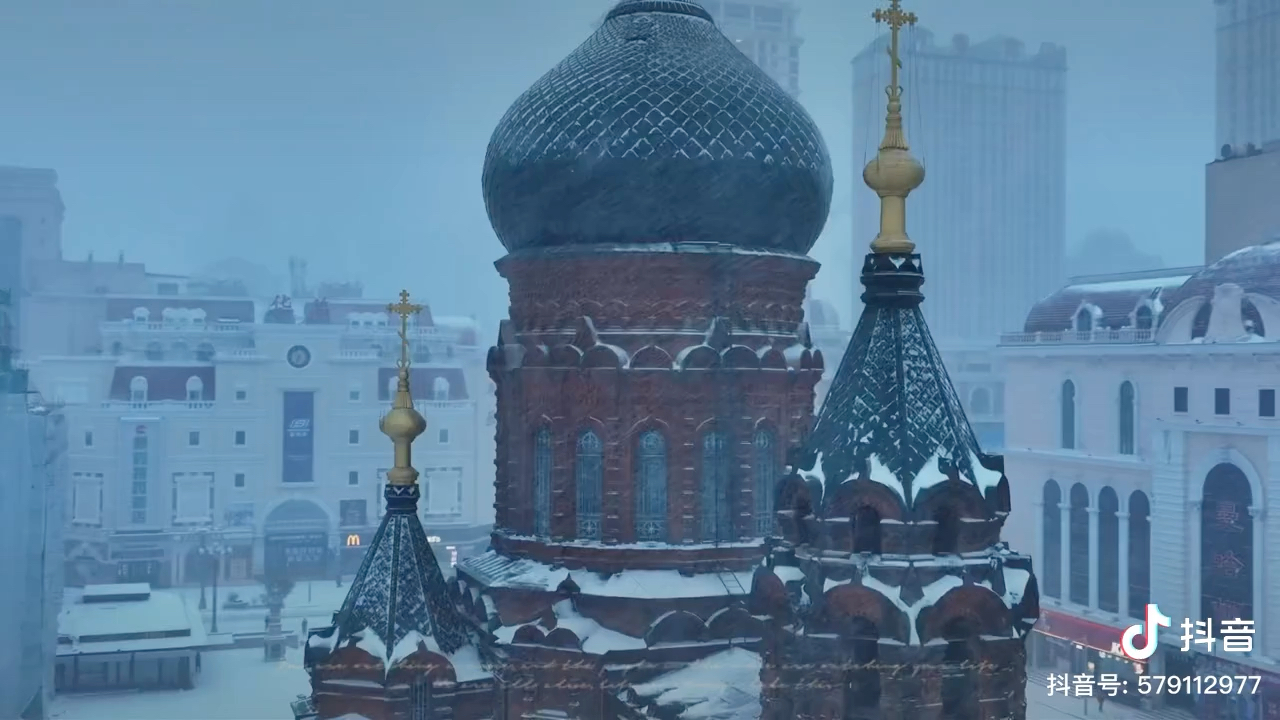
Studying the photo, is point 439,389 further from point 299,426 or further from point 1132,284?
point 1132,284

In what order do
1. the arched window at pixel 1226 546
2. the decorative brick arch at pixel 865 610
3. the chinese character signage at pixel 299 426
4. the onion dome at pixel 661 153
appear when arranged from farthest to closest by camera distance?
the chinese character signage at pixel 299 426 < the arched window at pixel 1226 546 < the onion dome at pixel 661 153 < the decorative brick arch at pixel 865 610

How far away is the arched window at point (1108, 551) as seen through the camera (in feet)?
77.9

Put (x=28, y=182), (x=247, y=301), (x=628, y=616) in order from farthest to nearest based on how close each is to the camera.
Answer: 1. (x=247, y=301)
2. (x=28, y=182)
3. (x=628, y=616)

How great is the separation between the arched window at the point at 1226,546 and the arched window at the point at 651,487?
44.5 ft

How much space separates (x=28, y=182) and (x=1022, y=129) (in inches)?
940

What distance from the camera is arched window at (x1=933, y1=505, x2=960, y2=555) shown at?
6.71 m

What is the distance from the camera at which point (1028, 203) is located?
32.0m

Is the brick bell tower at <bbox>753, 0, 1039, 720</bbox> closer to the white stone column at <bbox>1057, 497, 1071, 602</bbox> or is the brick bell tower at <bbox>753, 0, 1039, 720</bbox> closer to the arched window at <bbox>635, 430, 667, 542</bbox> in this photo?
the arched window at <bbox>635, 430, 667, 542</bbox>

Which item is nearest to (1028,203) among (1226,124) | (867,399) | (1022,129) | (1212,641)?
(1022,129)

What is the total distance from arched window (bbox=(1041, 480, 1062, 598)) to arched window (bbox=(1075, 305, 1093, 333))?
10.3ft

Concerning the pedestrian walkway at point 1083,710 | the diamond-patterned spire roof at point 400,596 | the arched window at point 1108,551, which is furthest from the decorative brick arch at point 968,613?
the arched window at point 1108,551

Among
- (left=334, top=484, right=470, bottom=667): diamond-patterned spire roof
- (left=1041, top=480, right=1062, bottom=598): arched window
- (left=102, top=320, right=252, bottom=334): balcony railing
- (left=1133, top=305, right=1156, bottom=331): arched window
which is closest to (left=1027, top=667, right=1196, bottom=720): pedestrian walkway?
(left=1041, top=480, right=1062, bottom=598): arched window

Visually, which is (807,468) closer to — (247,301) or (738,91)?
(738,91)

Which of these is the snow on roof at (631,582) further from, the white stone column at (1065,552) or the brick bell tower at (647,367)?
the white stone column at (1065,552)
